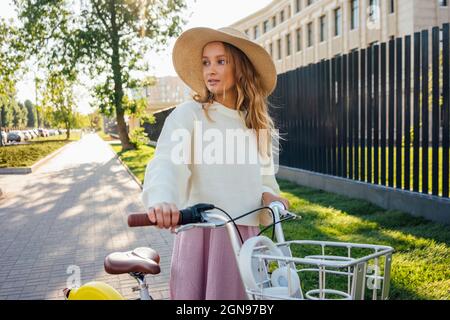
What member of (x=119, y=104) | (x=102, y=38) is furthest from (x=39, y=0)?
(x=119, y=104)

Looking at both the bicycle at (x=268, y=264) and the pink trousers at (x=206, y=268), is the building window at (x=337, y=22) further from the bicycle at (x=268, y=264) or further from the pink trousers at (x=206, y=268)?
the bicycle at (x=268, y=264)

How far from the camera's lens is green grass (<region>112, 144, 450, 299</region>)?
3936mm

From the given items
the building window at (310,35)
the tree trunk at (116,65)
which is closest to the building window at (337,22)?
the building window at (310,35)

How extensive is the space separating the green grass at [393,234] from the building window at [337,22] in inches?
1303

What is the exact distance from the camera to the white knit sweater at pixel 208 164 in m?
2.09

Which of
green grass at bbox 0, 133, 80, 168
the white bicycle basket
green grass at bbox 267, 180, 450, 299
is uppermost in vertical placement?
the white bicycle basket

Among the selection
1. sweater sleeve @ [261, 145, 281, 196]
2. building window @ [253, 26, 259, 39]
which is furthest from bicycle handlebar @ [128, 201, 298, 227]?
building window @ [253, 26, 259, 39]

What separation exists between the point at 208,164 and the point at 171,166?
21 centimetres

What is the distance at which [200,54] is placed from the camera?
239cm

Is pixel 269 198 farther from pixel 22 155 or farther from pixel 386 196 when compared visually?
pixel 22 155

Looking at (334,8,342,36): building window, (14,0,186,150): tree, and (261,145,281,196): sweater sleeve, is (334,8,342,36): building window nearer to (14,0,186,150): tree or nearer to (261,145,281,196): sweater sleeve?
(14,0,186,150): tree

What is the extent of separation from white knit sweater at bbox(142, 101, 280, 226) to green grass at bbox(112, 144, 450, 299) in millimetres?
2055

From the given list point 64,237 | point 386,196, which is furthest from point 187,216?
point 386,196

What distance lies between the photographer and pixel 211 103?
2.24 metres
